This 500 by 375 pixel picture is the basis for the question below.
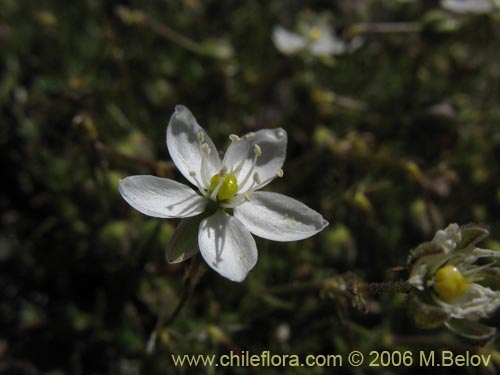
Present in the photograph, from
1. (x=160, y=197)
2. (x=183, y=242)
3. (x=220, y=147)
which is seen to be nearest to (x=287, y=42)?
(x=220, y=147)

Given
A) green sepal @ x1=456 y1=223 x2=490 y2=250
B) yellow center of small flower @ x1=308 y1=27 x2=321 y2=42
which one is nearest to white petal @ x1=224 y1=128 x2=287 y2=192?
green sepal @ x1=456 y1=223 x2=490 y2=250

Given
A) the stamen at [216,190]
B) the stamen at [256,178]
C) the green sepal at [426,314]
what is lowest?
the green sepal at [426,314]

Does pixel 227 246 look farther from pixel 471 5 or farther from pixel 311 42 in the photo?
pixel 471 5

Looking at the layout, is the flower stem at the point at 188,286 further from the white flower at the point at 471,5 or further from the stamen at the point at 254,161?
the white flower at the point at 471,5

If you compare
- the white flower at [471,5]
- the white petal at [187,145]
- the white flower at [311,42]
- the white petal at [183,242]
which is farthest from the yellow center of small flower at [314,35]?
the white petal at [183,242]

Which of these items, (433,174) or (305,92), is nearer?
(433,174)

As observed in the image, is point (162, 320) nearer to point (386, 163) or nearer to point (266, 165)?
point (266, 165)

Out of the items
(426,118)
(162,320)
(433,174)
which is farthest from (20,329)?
(426,118)
